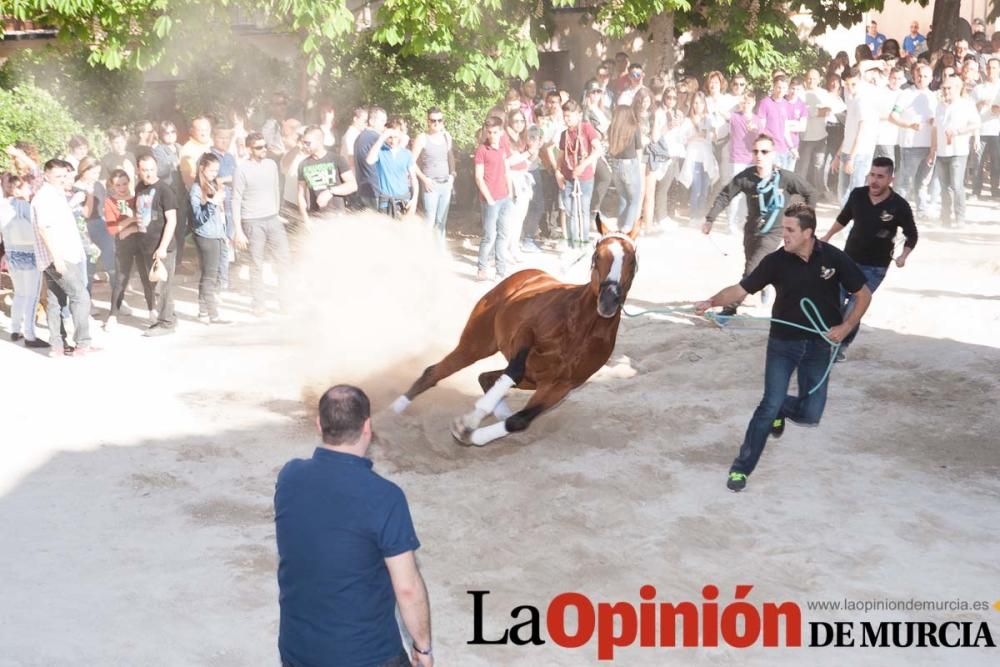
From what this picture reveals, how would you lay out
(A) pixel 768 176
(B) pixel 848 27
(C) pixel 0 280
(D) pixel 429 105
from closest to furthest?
(A) pixel 768 176, (C) pixel 0 280, (D) pixel 429 105, (B) pixel 848 27

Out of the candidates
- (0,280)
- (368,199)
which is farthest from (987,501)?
(0,280)

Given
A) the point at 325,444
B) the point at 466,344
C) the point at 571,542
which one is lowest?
the point at 571,542

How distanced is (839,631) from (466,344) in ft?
13.7

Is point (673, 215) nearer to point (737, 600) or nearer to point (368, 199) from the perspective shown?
point (368, 199)

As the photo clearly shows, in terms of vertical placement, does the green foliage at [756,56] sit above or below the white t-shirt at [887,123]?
above

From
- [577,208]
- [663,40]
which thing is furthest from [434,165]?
[663,40]

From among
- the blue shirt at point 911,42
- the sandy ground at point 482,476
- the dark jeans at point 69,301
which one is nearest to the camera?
the sandy ground at point 482,476

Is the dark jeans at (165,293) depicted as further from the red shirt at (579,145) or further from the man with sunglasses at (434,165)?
the red shirt at (579,145)

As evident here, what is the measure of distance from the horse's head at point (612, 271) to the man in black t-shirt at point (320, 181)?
17.3 ft

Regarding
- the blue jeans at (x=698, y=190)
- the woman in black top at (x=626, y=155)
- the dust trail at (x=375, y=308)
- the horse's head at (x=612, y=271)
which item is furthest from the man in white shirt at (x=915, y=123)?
the horse's head at (x=612, y=271)

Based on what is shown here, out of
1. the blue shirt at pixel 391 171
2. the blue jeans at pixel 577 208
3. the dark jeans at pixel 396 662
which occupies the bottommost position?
the dark jeans at pixel 396 662

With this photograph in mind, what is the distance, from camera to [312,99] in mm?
17484

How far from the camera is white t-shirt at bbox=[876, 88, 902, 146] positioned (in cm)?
1647

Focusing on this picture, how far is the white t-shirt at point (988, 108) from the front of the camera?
1733 cm
